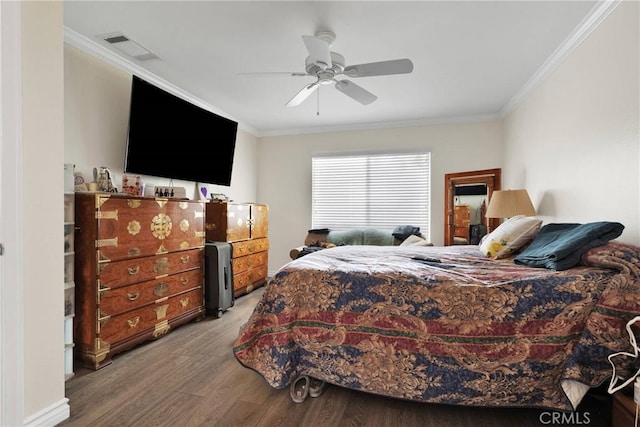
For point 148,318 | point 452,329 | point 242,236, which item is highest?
point 242,236

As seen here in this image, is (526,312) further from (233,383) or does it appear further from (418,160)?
(418,160)

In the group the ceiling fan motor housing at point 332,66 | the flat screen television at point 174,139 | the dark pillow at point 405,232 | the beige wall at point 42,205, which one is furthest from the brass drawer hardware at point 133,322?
the dark pillow at point 405,232

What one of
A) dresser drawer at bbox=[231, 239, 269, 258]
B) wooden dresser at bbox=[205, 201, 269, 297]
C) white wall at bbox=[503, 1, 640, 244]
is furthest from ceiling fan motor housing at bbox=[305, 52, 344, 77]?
dresser drawer at bbox=[231, 239, 269, 258]

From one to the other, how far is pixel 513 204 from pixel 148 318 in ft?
11.5

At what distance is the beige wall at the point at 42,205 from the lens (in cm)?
156

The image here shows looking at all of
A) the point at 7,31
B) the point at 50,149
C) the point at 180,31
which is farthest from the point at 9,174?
the point at 180,31

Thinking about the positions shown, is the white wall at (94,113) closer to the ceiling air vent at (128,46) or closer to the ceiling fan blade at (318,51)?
the ceiling air vent at (128,46)

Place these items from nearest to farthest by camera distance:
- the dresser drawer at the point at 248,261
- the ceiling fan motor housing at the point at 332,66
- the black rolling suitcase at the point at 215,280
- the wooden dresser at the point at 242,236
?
the ceiling fan motor housing at the point at 332,66, the black rolling suitcase at the point at 215,280, the wooden dresser at the point at 242,236, the dresser drawer at the point at 248,261

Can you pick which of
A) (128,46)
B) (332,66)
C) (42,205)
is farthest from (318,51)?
(42,205)

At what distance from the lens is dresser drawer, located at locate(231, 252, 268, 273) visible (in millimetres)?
3994

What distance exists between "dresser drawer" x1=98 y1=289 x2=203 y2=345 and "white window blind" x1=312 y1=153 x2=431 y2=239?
2.55 meters

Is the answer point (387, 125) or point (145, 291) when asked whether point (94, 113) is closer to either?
point (145, 291)

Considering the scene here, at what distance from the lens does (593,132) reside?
230 cm

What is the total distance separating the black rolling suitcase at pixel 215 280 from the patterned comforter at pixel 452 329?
160 centimetres
